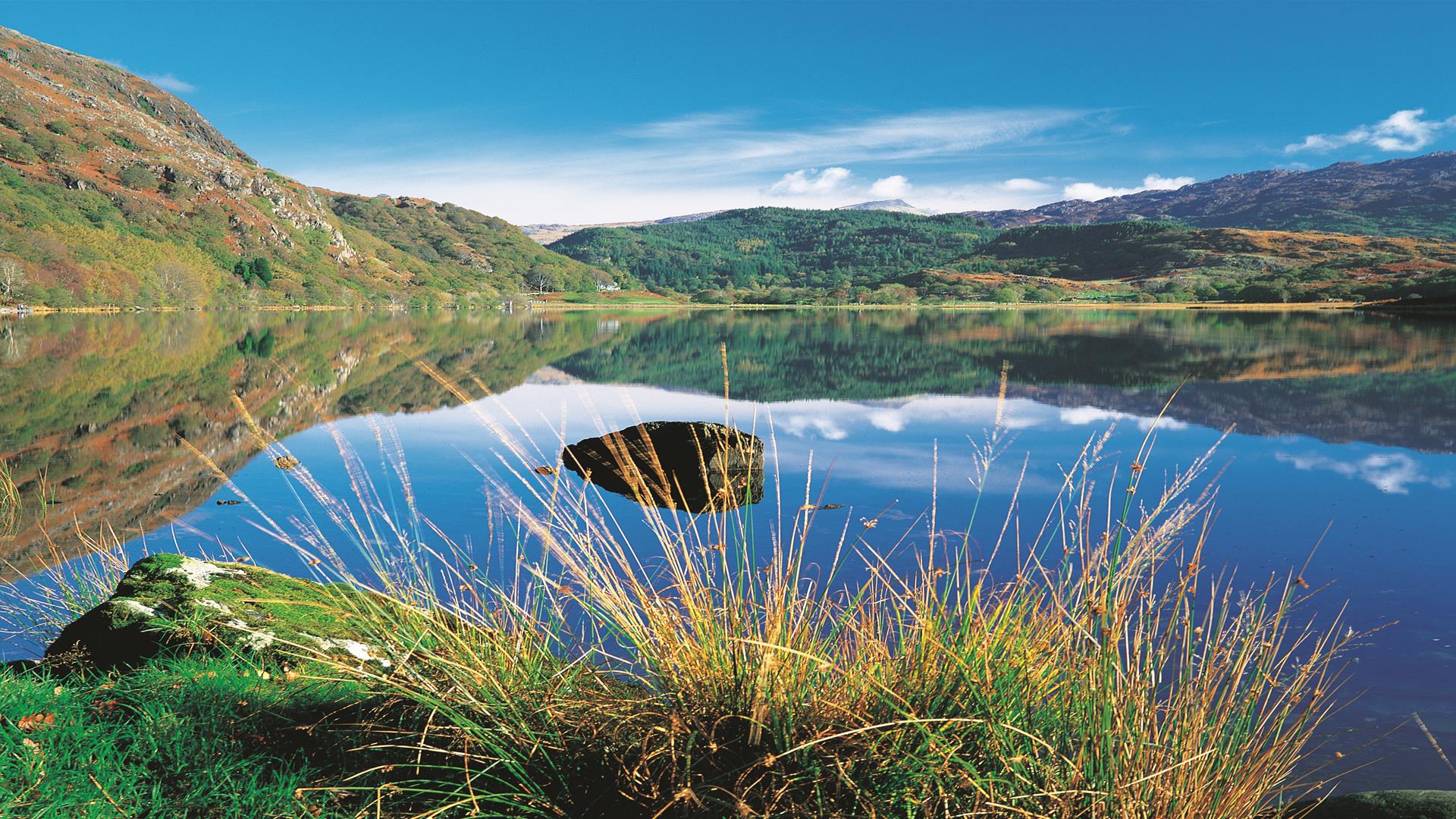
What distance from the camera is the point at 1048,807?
2170mm

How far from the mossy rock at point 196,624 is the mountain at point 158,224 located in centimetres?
7046

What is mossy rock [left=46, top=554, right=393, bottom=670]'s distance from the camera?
3359 mm

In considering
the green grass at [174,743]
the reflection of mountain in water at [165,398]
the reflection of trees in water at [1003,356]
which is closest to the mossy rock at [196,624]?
the green grass at [174,743]

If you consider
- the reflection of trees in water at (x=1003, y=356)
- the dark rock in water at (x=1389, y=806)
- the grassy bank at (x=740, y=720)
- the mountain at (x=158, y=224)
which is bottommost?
the reflection of trees in water at (x=1003, y=356)

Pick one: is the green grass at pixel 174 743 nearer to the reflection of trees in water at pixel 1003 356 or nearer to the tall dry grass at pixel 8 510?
the tall dry grass at pixel 8 510

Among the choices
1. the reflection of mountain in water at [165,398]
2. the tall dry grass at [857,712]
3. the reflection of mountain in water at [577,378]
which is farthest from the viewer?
the reflection of mountain in water at [577,378]

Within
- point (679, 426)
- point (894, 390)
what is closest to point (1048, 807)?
point (679, 426)

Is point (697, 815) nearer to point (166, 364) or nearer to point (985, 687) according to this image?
point (985, 687)

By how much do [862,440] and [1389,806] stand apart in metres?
9.13

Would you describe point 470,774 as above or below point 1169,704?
below

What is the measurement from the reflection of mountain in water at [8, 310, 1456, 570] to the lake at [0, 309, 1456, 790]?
0.10 m

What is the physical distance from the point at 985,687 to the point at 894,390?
15738mm

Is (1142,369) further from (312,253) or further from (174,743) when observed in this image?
(312,253)

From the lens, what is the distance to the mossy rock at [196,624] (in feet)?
11.0
